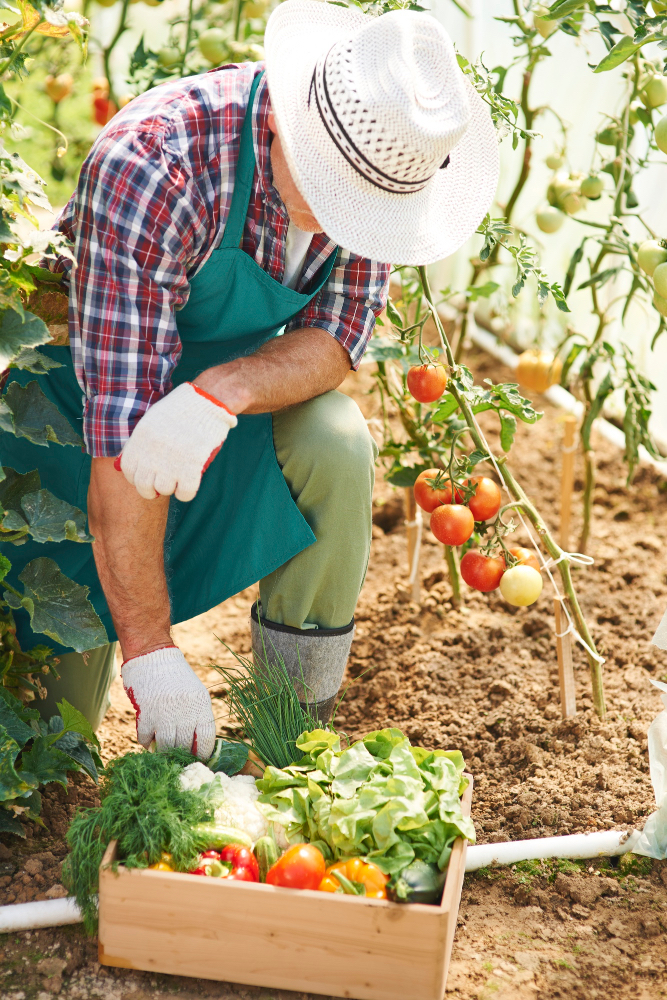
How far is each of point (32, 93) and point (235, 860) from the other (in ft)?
16.8

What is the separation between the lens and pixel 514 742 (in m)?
1.74

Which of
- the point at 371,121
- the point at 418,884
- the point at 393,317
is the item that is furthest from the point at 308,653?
the point at 371,121

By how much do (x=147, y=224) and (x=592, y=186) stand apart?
3.80ft

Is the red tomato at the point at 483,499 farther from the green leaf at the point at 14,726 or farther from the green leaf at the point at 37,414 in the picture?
the green leaf at the point at 14,726

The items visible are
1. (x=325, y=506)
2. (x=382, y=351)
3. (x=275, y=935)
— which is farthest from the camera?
(x=382, y=351)

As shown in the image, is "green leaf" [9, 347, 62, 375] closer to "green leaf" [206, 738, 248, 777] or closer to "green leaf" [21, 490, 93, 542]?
"green leaf" [21, 490, 93, 542]

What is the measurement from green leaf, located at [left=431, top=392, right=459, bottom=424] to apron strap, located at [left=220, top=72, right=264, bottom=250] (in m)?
0.56

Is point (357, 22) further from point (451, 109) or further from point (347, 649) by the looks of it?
point (347, 649)

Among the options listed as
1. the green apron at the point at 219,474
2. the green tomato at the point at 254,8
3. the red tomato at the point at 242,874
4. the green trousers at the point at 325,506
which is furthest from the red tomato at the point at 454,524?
the green tomato at the point at 254,8

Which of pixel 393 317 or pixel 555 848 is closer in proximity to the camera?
pixel 555 848

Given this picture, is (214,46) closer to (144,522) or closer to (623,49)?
(623,49)

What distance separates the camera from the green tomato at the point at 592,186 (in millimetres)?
2023

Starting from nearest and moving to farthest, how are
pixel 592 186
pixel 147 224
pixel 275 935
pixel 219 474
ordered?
pixel 275 935 < pixel 147 224 < pixel 219 474 < pixel 592 186

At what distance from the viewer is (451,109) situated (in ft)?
4.21
